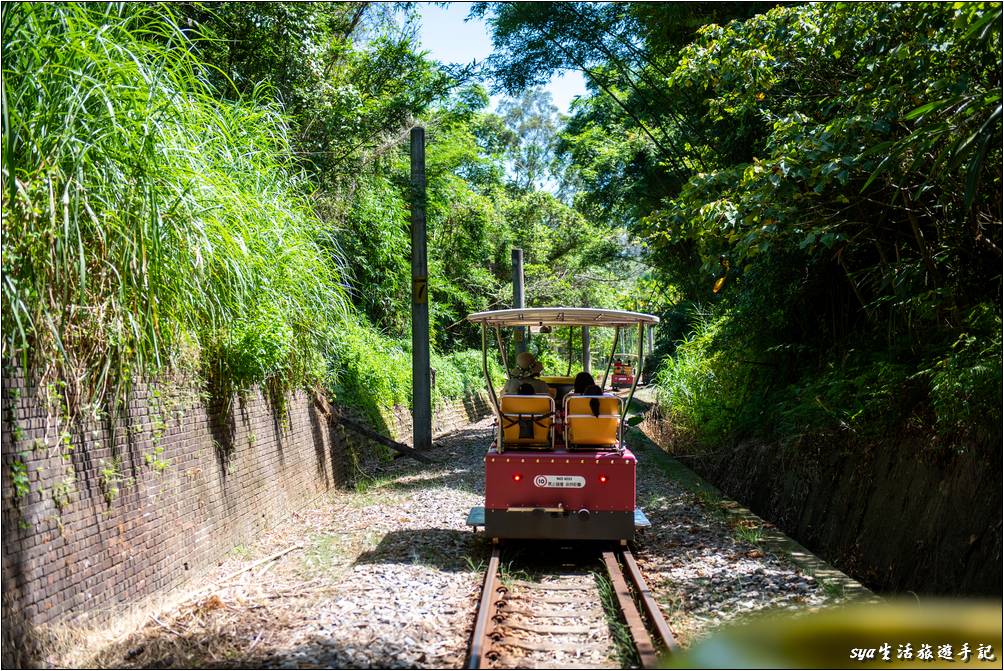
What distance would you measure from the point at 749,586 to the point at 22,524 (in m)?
5.51

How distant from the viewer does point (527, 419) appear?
28.8ft

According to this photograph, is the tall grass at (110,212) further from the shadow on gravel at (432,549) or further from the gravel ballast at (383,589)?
the shadow on gravel at (432,549)

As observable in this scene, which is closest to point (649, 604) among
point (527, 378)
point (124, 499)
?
point (527, 378)

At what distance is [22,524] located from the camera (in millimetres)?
4801

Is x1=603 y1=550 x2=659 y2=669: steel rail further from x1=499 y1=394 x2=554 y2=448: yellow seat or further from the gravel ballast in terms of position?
x1=499 y1=394 x2=554 y2=448: yellow seat

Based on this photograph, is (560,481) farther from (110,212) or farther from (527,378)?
(110,212)

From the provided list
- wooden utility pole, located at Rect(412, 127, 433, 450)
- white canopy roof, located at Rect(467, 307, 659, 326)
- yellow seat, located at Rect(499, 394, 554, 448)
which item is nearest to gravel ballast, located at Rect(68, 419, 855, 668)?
yellow seat, located at Rect(499, 394, 554, 448)

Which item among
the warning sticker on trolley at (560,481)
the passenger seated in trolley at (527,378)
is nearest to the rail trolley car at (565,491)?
the warning sticker on trolley at (560,481)

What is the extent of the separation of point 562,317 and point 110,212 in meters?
5.11

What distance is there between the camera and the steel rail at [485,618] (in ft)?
17.1

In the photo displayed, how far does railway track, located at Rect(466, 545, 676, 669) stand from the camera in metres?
5.46

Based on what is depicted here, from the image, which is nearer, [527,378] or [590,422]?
[590,422]

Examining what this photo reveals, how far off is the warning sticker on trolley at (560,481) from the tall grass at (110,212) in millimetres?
3366

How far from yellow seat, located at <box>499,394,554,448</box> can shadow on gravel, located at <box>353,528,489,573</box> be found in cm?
119
